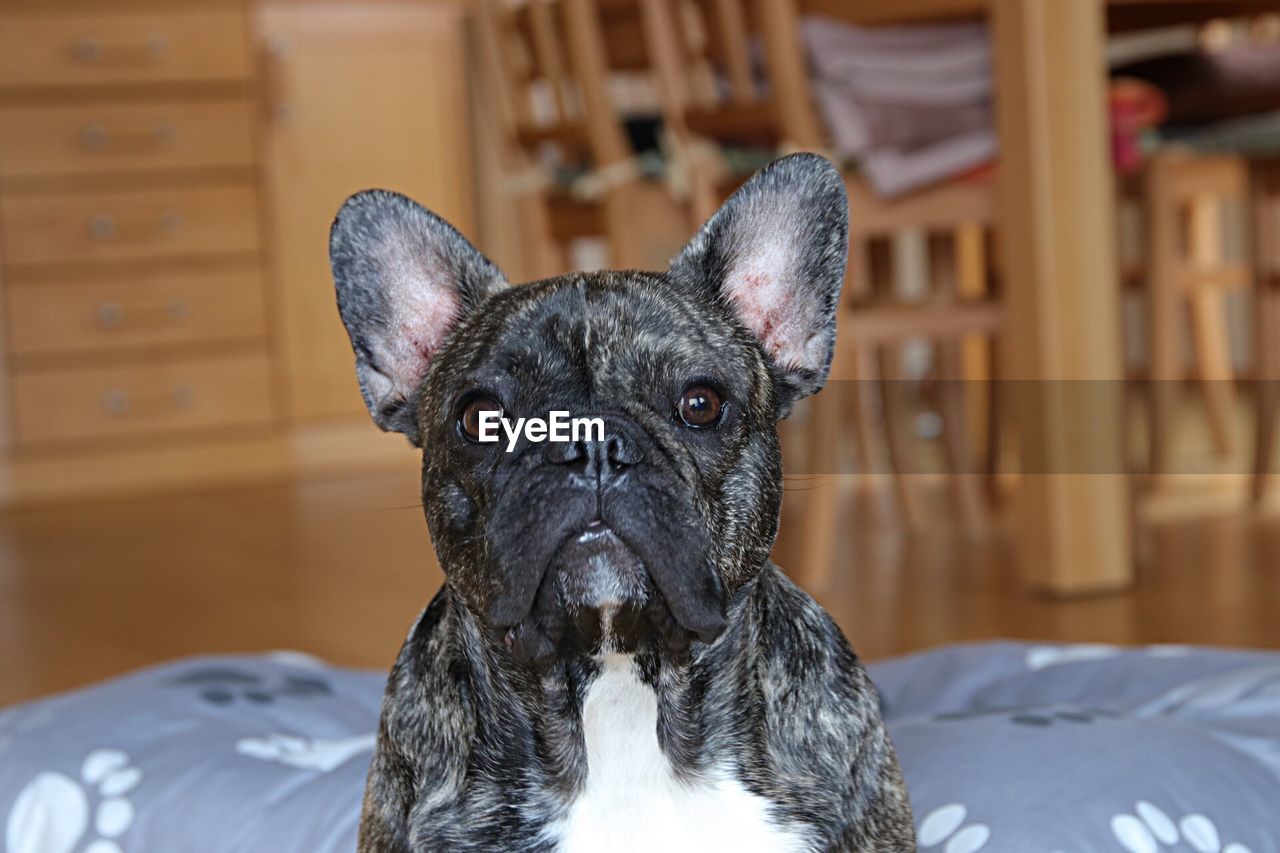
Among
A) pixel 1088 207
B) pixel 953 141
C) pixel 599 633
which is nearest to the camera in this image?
pixel 599 633

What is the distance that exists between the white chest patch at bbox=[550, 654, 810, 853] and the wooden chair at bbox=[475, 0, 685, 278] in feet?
7.34

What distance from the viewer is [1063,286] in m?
2.92

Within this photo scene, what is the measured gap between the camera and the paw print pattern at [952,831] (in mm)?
1411

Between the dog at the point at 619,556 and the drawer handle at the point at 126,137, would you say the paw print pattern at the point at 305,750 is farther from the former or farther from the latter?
the drawer handle at the point at 126,137

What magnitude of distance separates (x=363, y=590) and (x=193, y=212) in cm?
228

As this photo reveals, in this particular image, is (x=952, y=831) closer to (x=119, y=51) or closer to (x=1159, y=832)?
(x=1159, y=832)

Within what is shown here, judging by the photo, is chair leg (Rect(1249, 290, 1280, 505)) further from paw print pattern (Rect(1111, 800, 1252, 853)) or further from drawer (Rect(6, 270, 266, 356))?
drawer (Rect(6, 270, 266, 356))

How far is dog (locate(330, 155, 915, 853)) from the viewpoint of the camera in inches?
40.1

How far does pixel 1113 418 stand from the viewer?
2965 millimetres

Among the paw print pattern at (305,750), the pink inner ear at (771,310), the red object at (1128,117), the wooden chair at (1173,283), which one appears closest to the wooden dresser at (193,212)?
the wooden chair at (1173,283)

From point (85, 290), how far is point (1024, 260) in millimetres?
3250

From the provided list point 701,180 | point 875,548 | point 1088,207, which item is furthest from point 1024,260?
point 875,548

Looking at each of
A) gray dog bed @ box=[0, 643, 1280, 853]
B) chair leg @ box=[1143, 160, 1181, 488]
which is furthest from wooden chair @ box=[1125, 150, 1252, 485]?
gray dog bed @ box=[0, 643, 1280, 853]

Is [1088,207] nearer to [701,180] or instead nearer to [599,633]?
[701,180]
